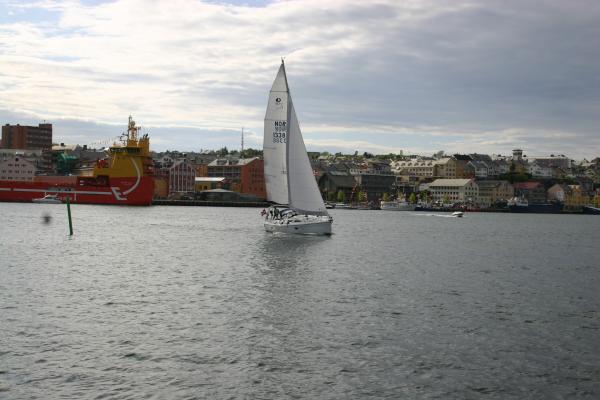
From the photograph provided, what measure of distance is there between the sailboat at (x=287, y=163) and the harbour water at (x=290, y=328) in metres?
11.5

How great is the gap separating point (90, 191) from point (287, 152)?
85824 mm

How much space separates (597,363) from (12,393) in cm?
1578

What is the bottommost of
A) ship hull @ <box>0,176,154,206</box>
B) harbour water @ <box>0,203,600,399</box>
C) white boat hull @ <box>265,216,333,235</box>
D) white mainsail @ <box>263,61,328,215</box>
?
harbour water @ <box>0,203,600,399</box>

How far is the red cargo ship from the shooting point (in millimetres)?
126938

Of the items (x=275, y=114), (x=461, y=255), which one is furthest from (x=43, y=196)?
(x=461, y=255)

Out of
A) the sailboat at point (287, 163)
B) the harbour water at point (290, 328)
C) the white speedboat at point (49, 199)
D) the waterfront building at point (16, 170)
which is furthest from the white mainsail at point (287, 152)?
the waterfront building at point (16, 170)

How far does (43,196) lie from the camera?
443 feet

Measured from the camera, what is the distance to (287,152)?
54.3m

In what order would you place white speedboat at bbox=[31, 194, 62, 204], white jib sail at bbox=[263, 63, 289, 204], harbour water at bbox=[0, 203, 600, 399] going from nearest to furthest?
harbour water at bbox=[0, 203, 600, 399]
white jib sail at bbox=[263, 63, 289, 204]
white speedboat at bbox=[31, 194, 62, 204]

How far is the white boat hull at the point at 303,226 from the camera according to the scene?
57000 mm

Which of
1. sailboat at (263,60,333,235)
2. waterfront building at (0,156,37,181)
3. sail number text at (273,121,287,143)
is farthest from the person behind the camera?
waterfront building at (0,156,37,181)

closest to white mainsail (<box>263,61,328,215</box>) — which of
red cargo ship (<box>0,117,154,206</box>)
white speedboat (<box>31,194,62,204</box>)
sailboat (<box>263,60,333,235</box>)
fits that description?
sailboat (<box>263,60,333,235</box>)

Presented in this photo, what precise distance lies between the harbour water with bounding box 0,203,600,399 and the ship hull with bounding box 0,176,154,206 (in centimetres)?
8439

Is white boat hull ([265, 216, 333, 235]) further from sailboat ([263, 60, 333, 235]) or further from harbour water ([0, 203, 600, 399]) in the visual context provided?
harbour water ([0, 203, 600, 399])
